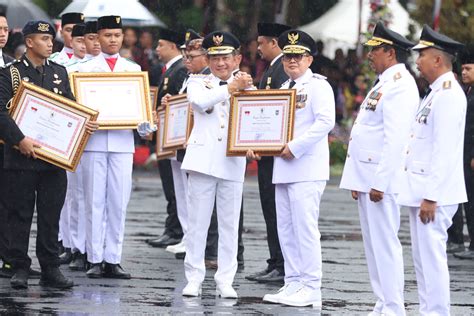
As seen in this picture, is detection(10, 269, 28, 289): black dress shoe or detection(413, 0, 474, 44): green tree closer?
detection(10, 269, 28, 289): black dress shoe

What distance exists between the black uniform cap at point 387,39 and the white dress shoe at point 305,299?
212cm

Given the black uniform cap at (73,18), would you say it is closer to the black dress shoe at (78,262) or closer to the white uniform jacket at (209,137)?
the black dress shoe at (78,262)

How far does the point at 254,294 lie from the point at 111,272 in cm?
144

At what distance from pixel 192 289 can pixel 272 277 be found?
1405 millimetres

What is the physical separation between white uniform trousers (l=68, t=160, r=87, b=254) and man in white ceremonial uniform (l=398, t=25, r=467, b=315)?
13.6 feet

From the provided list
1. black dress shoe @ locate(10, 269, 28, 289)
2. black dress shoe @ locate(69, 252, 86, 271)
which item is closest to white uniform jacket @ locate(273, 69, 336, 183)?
black dress shoe @ locate(10, 269, 28, 289)

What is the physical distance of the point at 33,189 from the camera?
39.5ft

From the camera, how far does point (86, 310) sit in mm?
10906

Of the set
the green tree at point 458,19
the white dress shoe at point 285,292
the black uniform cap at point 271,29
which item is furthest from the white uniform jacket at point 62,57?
the green tree at point 458,19

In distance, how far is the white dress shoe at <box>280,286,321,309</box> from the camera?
454 inches

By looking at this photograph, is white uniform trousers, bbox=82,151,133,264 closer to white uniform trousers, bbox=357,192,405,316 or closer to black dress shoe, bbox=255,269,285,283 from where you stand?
black dress shoe, bbox=255,269,285,283

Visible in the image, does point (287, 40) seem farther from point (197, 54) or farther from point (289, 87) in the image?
point (197, 54)

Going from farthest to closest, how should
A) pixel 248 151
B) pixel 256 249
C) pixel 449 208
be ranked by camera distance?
pixel 256 249 → pixel 248 151 → pixel 449 208

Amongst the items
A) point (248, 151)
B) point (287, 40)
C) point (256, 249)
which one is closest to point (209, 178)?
point (248, 151)
